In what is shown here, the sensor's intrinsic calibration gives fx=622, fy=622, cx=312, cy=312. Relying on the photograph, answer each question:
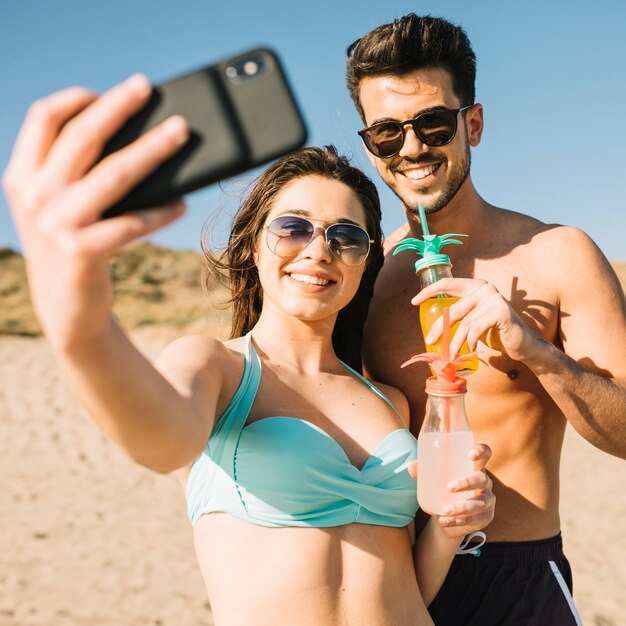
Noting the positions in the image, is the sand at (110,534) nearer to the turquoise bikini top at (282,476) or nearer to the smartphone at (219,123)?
the turquoise bikini top at (282,476)

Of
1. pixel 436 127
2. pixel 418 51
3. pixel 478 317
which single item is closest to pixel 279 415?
pixel 478 317

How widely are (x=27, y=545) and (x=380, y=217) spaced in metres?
8.30

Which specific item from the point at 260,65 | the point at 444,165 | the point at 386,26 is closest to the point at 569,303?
the point at 444,165

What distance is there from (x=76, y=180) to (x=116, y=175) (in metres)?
0.07

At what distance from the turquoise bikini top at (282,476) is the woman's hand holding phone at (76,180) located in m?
1.22

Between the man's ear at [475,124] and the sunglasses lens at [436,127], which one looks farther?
the man's ear at [475,124]

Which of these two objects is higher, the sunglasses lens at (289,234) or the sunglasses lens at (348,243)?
the sunglasses lens at (289,234)

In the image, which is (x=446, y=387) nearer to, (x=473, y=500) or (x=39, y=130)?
(x=473, y=500)

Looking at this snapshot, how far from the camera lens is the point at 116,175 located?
85cm

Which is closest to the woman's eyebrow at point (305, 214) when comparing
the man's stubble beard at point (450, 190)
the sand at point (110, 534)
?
the man's stubble beard at point (450, 190)

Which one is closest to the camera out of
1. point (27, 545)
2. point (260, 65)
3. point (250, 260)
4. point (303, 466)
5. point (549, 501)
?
point (260, 65)

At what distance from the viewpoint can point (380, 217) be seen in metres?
2.88

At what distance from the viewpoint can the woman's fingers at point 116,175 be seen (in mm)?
854

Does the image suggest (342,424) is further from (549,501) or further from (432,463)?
(549,501)
